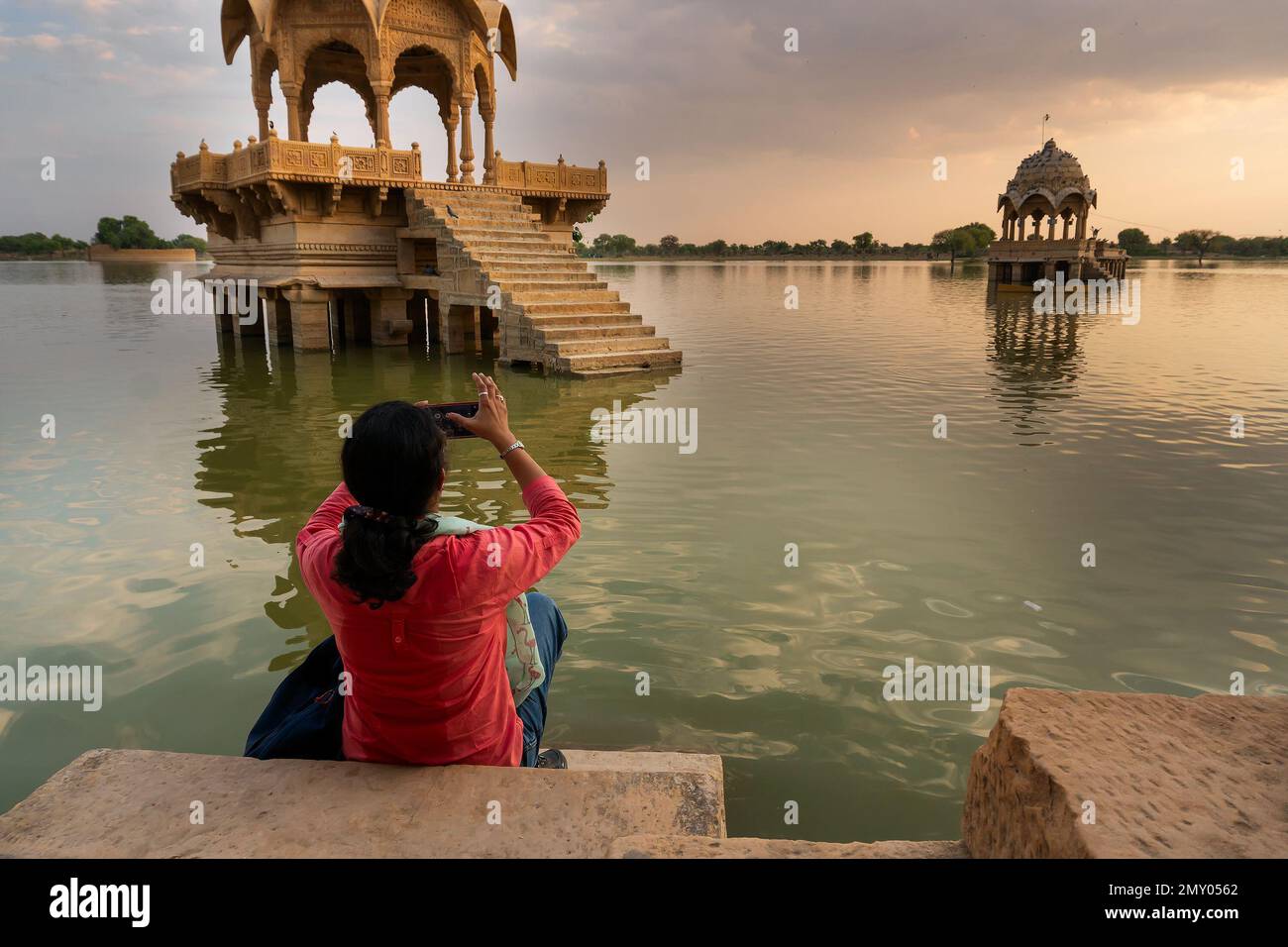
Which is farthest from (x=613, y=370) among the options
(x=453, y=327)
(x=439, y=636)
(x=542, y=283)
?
(x=439, y=636)

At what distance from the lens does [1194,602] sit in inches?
187

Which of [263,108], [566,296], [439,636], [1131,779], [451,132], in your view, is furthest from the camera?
[451,132]

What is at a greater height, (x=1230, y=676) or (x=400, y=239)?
(x=400, y=239)

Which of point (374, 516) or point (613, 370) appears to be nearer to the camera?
point (374, 516)

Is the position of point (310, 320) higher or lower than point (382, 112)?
lower

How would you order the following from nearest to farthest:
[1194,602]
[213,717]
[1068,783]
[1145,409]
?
[1068,783] → [213,717] → [1194,602] → [1145,409]

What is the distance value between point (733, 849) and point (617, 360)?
11394 millimetres

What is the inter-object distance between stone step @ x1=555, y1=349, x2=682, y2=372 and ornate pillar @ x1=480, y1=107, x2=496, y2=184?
6147mm

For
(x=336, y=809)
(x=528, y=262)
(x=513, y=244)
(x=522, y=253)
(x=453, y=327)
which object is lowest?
(x=336, y=809)

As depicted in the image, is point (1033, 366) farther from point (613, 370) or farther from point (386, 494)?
point (386, 494)

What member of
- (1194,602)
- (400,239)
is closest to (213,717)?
(1194,602)

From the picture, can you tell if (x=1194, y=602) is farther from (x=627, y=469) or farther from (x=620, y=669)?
(x=627, y=469)

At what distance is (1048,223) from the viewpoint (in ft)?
131
